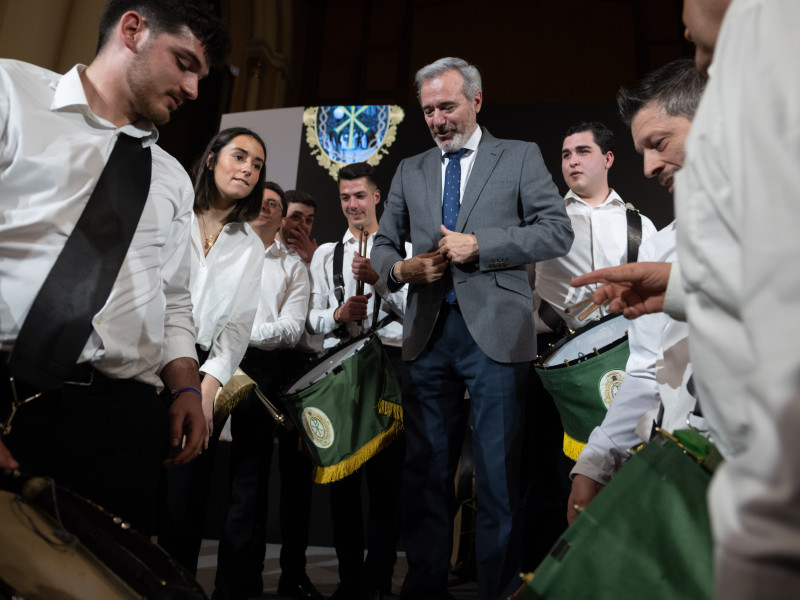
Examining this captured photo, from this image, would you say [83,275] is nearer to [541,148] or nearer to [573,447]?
[573,447]

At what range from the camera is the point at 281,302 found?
3674 mm

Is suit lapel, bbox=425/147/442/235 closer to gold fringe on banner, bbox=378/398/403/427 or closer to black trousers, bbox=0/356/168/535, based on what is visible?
gold fringe on banner, bbox=378/398/403/427

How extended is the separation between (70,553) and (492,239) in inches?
69.2

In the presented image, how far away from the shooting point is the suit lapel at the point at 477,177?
2.62m

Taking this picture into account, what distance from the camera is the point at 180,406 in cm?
174

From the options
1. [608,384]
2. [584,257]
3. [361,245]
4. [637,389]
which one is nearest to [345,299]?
[361,245]

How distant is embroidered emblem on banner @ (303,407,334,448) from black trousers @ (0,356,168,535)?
1173 millimetres

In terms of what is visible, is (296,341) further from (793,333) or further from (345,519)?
(793,333)

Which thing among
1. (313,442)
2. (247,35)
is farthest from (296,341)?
(247,35)

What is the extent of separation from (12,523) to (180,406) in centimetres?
69

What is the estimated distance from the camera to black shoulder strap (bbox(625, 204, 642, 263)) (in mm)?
3238

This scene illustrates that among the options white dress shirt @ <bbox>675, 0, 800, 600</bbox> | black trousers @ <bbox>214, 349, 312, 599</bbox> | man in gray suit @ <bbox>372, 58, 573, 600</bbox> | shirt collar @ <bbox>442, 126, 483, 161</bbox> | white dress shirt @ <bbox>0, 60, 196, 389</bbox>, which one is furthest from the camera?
black trousers @ <bbox>214, 349, 312, 599</bbox>

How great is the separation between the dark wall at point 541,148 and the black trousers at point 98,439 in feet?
12.7

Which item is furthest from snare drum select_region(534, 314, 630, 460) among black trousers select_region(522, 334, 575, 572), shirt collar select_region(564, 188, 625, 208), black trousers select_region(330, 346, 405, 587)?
shirt collar select_region(564, 188, 625, 208)
